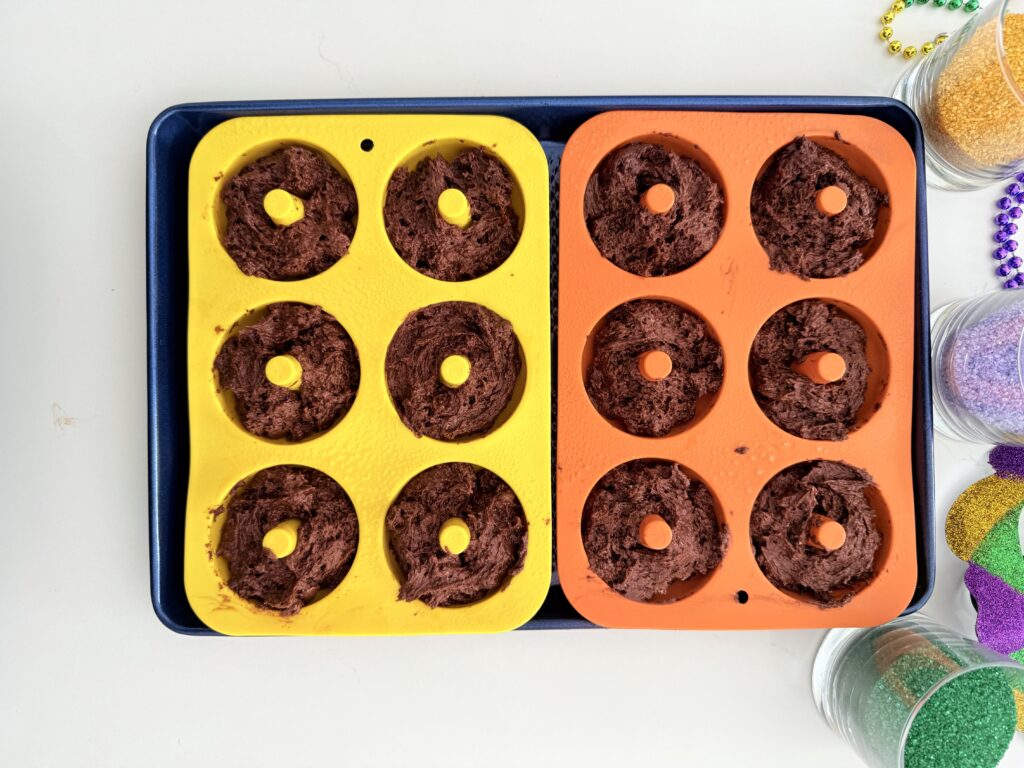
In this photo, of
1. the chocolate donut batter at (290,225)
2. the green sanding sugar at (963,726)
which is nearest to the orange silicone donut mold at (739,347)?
the green sanding sugar at (963,726)

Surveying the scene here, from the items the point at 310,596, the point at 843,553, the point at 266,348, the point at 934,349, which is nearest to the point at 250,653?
the point at 310,596

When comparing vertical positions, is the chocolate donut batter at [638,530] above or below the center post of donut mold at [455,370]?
below

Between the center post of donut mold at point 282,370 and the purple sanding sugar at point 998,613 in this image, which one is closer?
the center post of donut mold at point 282,370

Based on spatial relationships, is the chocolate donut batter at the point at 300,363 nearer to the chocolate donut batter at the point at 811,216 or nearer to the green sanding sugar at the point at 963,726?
the chocolate donut batter at the point at 811,216

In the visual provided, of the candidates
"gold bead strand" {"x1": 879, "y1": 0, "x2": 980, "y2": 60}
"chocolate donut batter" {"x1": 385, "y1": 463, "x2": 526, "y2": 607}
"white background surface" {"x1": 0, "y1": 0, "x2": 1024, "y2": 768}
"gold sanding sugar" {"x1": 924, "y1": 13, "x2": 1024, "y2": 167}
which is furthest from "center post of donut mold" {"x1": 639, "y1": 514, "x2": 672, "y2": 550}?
"gold bead strand" {"x1": 879, "y1": 0, "x2": 980, "y2": 60}

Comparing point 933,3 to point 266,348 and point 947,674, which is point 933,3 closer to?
point 947,674

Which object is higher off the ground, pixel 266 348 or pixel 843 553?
pixel 266 348
